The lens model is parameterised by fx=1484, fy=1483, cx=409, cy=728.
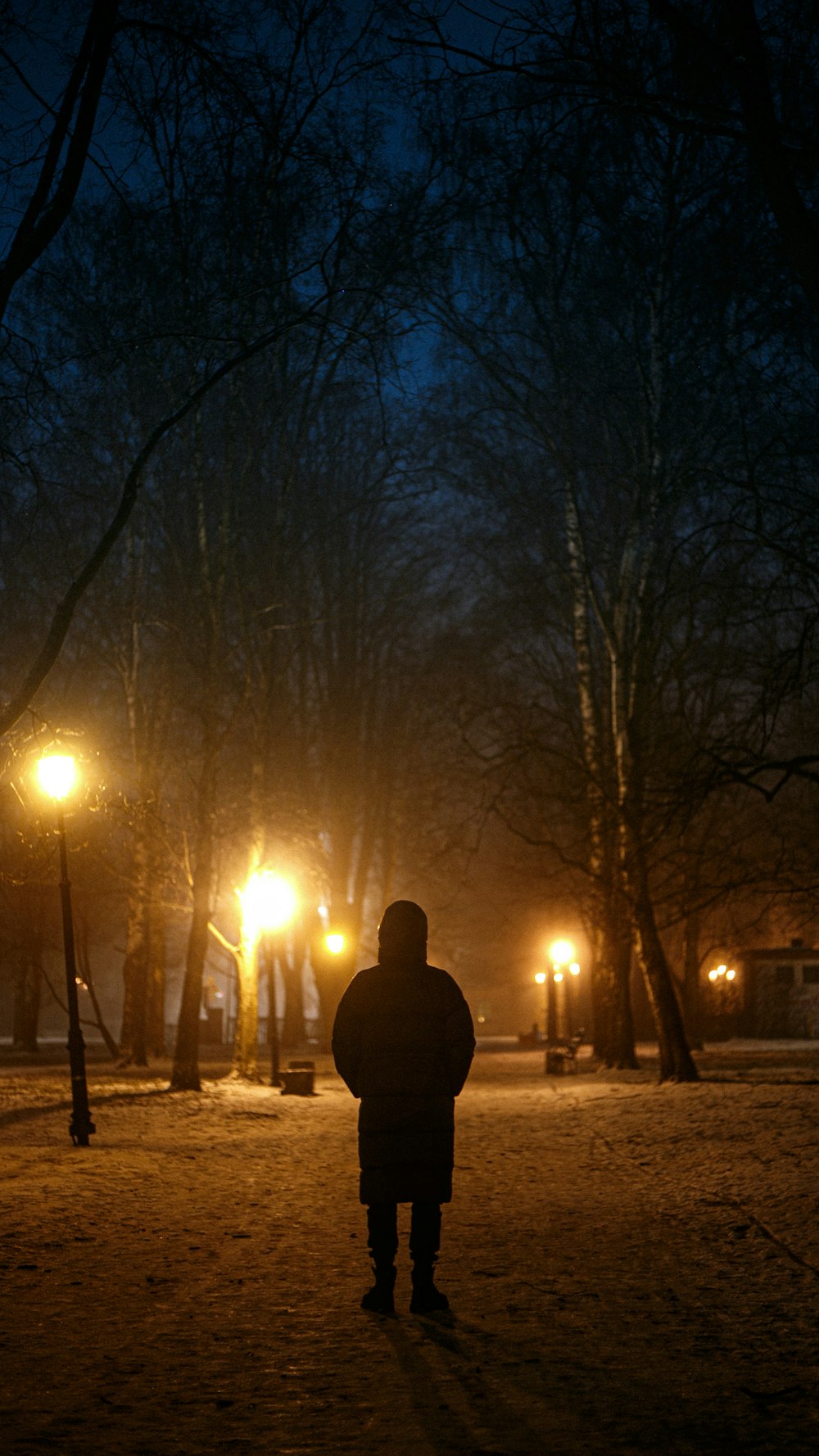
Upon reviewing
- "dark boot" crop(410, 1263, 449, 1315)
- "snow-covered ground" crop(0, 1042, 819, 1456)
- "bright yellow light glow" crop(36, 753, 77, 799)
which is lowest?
"snow-covered ground" crop(0, 1042, 819, 1456)

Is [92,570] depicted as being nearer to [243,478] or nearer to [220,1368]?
[220,1368]

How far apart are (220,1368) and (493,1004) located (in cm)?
8015

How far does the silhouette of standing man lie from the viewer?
23.0 feet

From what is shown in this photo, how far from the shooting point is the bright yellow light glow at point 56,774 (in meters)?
15.1

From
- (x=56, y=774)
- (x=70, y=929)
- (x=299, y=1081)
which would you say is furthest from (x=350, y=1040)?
(x=299, y=1081)

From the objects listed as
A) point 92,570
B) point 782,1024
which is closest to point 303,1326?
point 92,570

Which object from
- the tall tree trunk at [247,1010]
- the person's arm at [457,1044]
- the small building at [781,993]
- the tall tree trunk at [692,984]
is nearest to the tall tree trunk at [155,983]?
the tall tree trunk at [247,1010]

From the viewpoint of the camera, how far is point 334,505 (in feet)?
114

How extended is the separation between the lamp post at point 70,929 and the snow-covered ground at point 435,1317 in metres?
0.42

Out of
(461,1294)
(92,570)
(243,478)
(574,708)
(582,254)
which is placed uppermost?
(582,254)

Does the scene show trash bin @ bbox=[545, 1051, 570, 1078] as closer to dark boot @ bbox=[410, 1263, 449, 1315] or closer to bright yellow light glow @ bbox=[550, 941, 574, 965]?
bright yellow light glow @ bbox=[550, 941, 574, 965]

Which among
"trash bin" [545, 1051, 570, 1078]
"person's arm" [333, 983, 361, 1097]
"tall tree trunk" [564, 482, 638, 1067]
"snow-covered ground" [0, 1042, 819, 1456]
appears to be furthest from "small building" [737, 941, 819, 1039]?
"person's arm" [333, 983, 361, 1097]

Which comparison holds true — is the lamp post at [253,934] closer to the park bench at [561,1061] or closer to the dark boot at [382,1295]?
the park bench at [561,1061]

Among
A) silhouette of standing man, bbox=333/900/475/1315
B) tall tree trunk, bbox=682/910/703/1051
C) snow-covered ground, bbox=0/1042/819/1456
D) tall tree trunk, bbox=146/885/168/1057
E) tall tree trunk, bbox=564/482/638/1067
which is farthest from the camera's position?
tall tree trunk, bbox=682/910/703/1051
